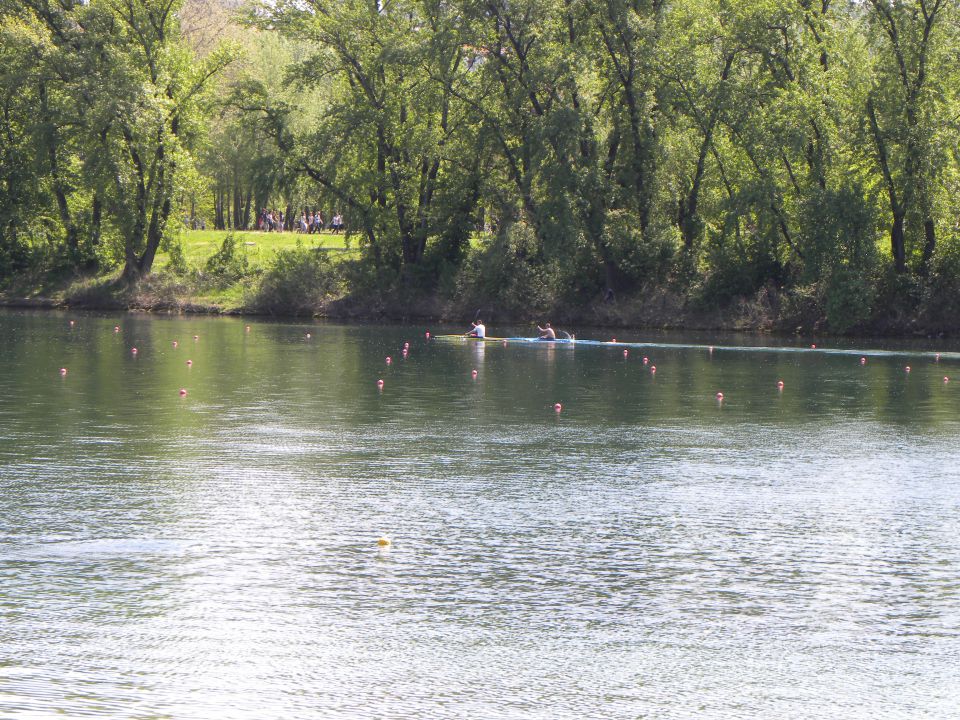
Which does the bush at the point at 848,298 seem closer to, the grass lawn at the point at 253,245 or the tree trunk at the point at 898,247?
the tree trunk at the point at 898,247

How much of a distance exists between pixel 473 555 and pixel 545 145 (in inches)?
1967

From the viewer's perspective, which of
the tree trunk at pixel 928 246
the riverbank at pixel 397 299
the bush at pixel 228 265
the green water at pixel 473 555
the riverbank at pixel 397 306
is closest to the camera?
the green water at pixel 473 555

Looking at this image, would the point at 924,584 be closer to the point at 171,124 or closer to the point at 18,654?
the point at 18,654

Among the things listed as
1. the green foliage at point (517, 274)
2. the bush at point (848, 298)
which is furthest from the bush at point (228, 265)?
the bush at point (848, 298)

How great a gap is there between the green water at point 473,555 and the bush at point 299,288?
3843cm

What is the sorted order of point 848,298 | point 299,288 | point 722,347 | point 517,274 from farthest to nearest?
point 299,288 → point 517,274 → point 848,298 → point 722,347

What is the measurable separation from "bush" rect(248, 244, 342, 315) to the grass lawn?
2.21 meters

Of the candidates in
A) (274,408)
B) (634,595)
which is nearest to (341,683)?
(634,595)

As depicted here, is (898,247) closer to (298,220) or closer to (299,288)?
(299,288)

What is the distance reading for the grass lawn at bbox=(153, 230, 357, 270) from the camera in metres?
81.8

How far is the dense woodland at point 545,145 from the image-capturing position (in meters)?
61.0

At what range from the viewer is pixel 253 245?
89.5 m

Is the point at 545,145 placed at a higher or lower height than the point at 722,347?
higher

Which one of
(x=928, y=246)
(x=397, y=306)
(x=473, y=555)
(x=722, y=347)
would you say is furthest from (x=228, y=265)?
(x=473, y=555)
